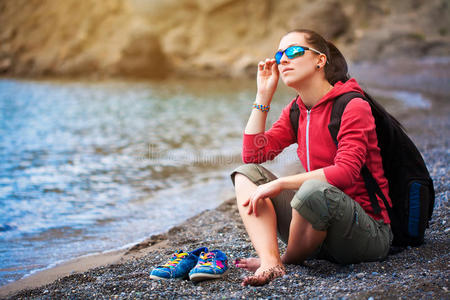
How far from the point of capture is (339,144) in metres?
2.22

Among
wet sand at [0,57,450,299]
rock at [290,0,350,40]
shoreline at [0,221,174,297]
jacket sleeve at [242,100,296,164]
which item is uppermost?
rock at [290,0,350,40]

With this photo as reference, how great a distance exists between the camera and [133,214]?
16.3 feet

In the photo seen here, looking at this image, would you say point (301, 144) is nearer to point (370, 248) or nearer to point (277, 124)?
point (277, 124)

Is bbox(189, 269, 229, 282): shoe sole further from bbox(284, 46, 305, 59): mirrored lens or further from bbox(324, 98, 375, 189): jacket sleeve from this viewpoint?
bbox(284, 46, 305, 59): mirrored lens

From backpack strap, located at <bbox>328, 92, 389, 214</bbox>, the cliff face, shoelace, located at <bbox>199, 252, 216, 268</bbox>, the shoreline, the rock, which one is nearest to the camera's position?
backpack strap, located at <bbox>328, 92, 389, 214</bbox>

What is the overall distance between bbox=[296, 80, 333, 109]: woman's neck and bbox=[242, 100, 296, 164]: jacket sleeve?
0.20 meters

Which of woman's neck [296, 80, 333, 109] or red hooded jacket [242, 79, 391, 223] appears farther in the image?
woman's neck [296, 80, 333, 109]

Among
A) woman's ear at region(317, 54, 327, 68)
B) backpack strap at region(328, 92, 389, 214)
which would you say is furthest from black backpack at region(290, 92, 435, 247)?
woman's ear at region(317, 54, 327, 68)

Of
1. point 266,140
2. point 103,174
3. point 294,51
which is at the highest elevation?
point 294,51

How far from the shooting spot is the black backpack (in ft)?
7.57

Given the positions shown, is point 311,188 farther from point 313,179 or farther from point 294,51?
point 294,51

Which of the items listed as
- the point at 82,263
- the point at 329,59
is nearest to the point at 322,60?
the point at 329,59

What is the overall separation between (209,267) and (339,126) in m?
1.03

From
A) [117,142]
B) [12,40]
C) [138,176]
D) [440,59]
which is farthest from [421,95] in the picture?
[12,40]
